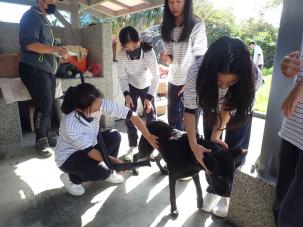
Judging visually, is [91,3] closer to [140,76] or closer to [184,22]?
[140,76]

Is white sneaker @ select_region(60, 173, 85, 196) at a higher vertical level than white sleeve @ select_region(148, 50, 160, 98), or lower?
lower

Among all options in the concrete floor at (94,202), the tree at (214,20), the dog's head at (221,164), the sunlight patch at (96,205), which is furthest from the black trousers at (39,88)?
the tree at (214,20)

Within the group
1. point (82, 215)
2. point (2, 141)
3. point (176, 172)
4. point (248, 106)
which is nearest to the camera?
point (248, 106)

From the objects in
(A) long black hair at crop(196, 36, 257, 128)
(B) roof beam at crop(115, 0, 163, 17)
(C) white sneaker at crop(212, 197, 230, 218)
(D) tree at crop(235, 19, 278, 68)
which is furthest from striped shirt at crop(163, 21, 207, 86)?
(D) tree at crop(235, 19, 278, 68)

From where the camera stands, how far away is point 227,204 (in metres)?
2.05

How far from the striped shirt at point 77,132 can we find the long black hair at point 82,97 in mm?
74

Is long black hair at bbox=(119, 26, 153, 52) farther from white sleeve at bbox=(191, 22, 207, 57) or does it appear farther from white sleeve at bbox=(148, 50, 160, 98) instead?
white sleeve at bbox=(191, 22, 207, 57)

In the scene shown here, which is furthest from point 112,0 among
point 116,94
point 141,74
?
point 141,74

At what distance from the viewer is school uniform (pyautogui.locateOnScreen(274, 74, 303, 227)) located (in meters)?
1.24

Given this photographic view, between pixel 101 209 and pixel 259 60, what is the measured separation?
284 inches

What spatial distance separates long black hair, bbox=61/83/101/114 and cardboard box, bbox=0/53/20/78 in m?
1.86

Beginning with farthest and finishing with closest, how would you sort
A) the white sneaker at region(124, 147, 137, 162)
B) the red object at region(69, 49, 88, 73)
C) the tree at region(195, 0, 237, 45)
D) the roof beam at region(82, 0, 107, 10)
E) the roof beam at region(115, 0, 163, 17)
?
the tree at region(195, 0, 237, 45)
the roof beam at region(82, 0, 107, 10)
the roof beam at region(115, 0, 163, 17)
the red object at region(69, 49, 88, 73)
the white sneaker at region(124, 147, 137, 162)

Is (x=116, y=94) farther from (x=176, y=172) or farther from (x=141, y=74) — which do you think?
(x=176, y=172)

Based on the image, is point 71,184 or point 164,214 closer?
point 164,214
